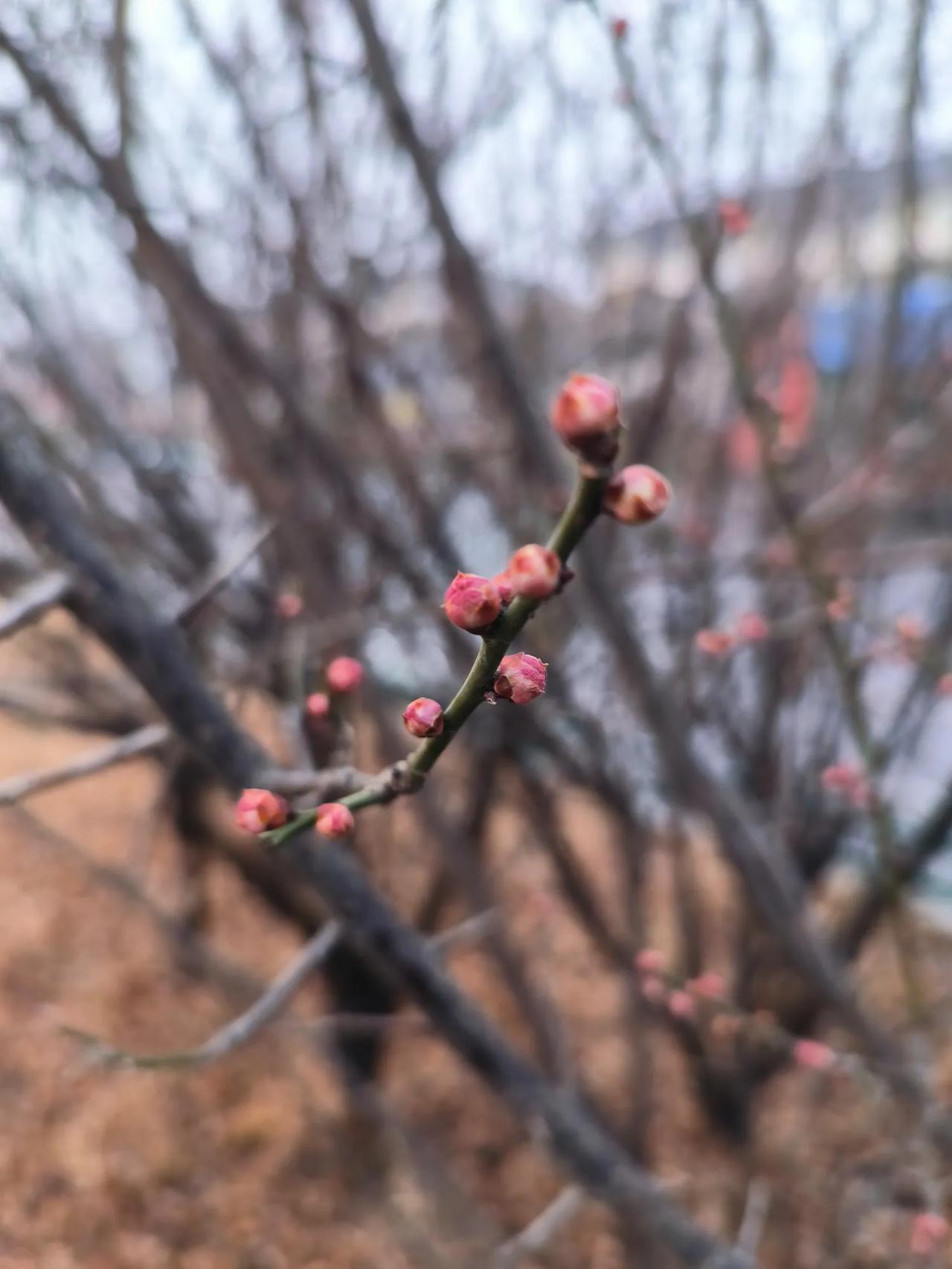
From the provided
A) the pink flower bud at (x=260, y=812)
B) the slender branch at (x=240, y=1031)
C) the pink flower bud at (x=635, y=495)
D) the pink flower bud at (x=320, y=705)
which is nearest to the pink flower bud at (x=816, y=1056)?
the slender branch at (x=240, y=1031)

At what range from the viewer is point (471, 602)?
0.45 m

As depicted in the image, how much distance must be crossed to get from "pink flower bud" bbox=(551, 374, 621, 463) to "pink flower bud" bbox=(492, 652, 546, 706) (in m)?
0.13

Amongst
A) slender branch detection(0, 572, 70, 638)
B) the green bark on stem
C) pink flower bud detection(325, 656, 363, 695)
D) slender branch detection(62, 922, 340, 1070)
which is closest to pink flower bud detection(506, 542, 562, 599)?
the green bark on stem

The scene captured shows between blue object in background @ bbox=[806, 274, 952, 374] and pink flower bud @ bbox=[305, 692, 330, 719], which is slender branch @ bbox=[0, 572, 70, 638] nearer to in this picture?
Answer: pink flower bud @ bbox=[305, 692, 330, 719]

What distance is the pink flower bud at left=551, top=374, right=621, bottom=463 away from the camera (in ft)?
1.32

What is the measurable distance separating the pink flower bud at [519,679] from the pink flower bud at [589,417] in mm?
126

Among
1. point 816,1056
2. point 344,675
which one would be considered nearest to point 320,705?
point 344,675

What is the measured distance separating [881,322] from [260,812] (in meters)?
3.45

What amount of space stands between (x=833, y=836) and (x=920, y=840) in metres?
0.46

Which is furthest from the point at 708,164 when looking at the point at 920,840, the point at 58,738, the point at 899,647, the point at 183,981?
the point at 58,738

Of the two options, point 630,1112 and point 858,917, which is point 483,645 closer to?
point 630,1112

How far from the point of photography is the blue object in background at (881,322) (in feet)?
9.41

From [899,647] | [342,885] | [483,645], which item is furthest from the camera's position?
[899,647]

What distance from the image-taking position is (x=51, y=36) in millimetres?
1960
